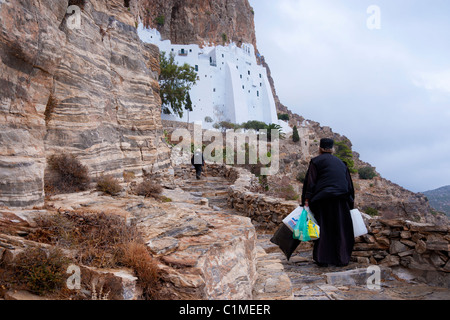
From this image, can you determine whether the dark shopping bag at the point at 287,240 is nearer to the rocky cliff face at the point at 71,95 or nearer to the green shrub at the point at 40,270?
the green shrub at the point at 40,270

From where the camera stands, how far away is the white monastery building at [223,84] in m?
44.0

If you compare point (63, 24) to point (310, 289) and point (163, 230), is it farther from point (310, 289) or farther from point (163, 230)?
point (310, 289)

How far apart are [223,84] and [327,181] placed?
45.1 metres

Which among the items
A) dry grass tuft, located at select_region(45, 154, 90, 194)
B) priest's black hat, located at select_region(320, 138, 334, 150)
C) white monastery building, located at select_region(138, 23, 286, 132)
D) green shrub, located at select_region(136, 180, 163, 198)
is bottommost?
green shrub, located at select_region(136, 180, 163, 198)

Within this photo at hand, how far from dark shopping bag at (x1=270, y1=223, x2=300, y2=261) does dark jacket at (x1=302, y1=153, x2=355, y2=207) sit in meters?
0.48

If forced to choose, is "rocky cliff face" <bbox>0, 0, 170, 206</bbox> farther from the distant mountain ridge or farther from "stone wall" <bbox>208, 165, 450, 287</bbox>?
the distant mountain ridge

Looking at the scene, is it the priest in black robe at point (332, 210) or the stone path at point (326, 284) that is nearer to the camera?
the stone path at point (326, 284)

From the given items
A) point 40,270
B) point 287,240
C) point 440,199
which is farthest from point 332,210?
point 440,199

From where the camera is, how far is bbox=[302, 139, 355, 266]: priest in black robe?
414 centimetres

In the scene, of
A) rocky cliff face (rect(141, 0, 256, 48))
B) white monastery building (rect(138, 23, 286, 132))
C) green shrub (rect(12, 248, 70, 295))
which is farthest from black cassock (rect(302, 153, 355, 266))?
rocky cliff face (rect(141, 0, 256, 48))

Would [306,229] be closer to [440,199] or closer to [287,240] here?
[287,240]

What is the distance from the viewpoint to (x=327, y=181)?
4.19m

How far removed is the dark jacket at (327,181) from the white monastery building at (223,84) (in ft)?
122

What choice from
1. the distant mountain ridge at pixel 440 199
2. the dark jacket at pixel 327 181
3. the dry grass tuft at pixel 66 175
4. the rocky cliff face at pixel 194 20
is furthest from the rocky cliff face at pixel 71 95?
the rocky cliff face at pixel 194 20
